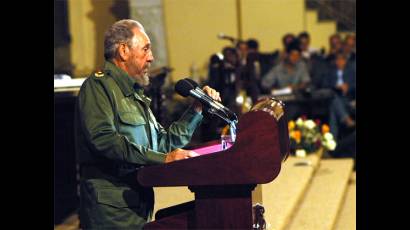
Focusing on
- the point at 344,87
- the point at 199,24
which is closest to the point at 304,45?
the point at 344,87

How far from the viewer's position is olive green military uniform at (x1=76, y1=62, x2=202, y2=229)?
393cm

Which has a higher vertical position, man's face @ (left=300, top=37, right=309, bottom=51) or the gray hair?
the gray hair

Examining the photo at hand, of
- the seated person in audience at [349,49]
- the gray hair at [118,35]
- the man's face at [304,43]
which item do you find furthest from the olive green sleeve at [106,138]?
the man's face at [304,43]

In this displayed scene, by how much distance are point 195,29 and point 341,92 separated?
3.65 meters

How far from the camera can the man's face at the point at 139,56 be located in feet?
13.5

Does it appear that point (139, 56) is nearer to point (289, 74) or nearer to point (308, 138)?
point (308, 138)

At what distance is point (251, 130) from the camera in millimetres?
3662

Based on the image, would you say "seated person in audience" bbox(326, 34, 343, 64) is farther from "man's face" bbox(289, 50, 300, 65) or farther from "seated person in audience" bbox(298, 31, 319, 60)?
"man's face" bbox(289, 50, 300, 65)

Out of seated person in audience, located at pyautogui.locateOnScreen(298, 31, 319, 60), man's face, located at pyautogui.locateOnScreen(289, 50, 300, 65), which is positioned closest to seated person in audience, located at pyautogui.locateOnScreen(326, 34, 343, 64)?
seated person in audience, located at pyautogui.locateOnScreen(298, 31, 319, 60)

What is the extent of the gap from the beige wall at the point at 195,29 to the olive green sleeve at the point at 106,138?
10855 mm

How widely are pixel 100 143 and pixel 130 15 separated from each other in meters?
11.0

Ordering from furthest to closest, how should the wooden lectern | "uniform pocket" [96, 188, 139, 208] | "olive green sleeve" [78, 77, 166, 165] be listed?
1. "uniform pocket" [96, 188, 139, 208]
2. "olive green sleeve" [78, 77, 166, 165]
3. the wooden lectern

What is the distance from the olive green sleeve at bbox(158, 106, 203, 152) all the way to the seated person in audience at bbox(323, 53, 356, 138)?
761 cm
